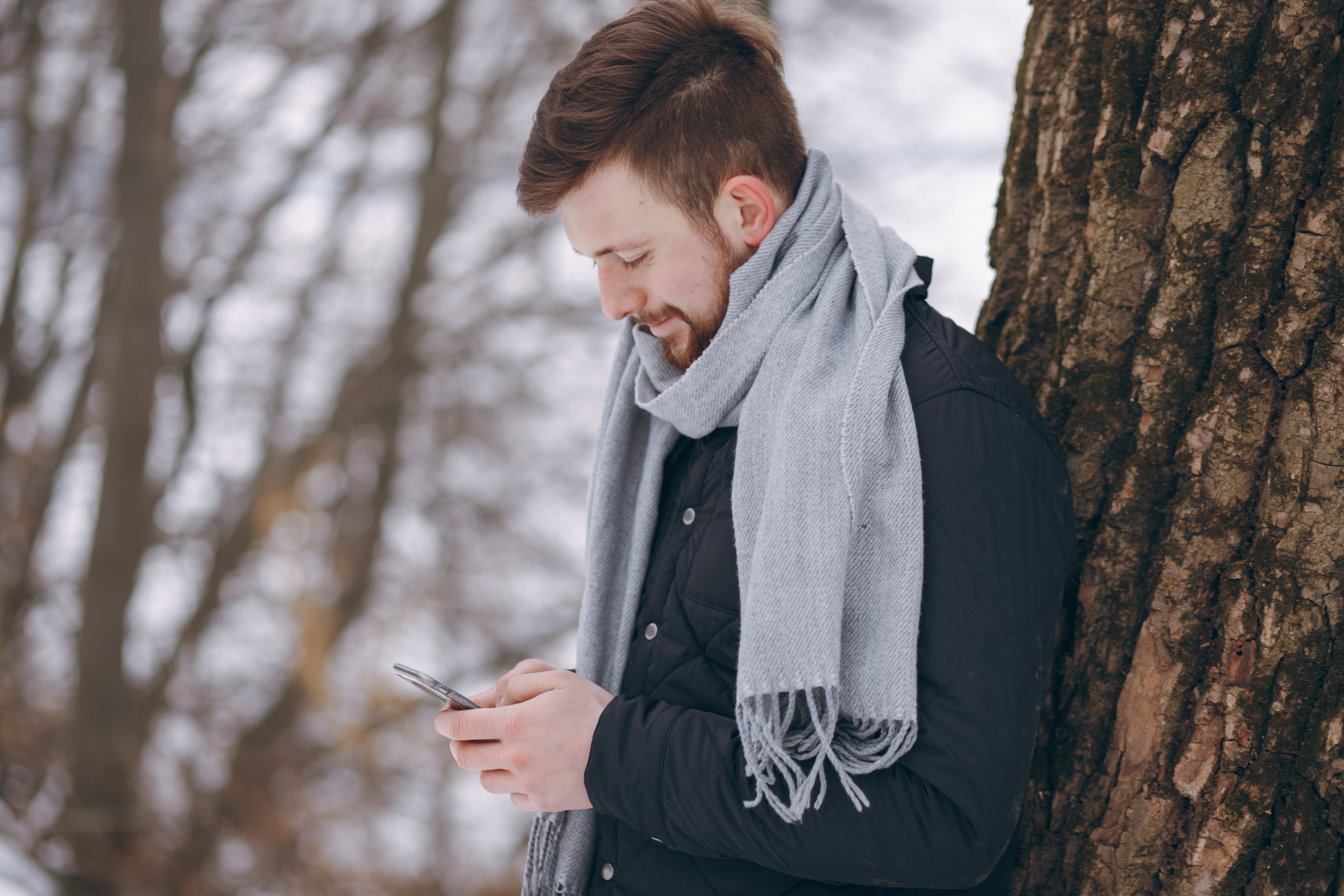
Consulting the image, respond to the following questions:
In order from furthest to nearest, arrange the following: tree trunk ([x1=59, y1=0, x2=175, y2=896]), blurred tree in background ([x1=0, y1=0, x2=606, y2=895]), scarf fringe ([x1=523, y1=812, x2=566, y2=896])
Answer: blurred tree in background ([x1=0, y1=0, x2=606, y2=895]), tree trunk ([x1=59, y1=0, x2=175, y2=896]), scarf fringe ([x1=523, y1=812, x2=566, y2=896])

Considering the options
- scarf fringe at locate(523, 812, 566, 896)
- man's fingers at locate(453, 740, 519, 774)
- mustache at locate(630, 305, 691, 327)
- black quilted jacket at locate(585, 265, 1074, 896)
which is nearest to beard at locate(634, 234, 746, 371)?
mustache at locate(630, 305, 691, 327)

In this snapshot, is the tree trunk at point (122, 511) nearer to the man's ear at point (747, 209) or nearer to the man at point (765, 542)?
the man at point (765, 542)

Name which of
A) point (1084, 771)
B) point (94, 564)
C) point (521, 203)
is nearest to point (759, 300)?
point (521, 203)

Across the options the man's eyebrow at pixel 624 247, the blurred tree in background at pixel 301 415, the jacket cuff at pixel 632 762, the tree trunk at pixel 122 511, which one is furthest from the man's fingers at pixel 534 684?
the blurred tree in background at pixel 301 415

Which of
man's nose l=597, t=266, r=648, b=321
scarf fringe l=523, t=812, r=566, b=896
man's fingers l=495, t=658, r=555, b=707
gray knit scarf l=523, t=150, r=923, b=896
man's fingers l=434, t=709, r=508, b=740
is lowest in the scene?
scarf fringe l=523, t=812, r=566, b=896

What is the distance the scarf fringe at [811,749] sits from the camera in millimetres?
1055

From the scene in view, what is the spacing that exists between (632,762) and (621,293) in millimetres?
730

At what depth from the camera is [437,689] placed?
1.31 m

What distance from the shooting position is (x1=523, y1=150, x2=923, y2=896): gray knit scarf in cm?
108

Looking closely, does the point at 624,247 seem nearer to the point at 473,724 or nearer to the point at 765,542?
the point at 765,542

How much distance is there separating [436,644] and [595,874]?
597 cm

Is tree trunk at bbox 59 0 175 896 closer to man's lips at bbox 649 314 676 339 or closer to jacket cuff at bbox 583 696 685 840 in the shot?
man's lips at bbox 649 314 676 339

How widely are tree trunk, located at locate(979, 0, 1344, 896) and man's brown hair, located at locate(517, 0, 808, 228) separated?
0.57 m

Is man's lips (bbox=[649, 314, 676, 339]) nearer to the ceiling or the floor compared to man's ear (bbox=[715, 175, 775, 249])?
nearer to the floor
